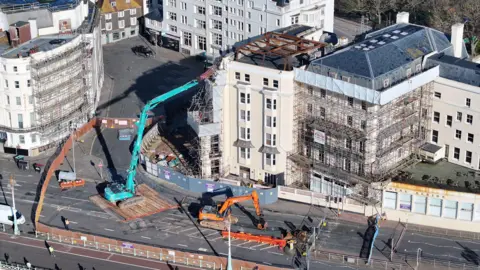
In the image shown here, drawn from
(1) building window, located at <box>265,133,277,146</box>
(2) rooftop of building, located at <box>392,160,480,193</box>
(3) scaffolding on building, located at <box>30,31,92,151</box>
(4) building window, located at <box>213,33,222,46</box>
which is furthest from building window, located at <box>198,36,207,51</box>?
(2) rooftop of building, located at <box>392,160,480,193</box>

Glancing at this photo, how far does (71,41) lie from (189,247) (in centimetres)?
4704

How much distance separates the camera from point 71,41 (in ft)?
520

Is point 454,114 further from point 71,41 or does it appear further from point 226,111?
point 71,41

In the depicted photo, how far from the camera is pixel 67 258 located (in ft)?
420

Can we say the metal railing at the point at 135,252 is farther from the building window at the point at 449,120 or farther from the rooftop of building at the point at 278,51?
the building window at the point at 449,120

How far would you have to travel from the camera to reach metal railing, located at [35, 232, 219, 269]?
Result: 124875 millimetres

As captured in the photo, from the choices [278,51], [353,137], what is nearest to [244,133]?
[278,51]

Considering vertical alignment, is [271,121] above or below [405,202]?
above

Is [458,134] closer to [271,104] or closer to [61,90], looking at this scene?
[271,104]

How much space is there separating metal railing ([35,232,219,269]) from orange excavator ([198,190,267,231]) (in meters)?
8.78

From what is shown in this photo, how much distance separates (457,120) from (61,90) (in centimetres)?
6292

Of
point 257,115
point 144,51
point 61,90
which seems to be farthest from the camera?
point 144,51

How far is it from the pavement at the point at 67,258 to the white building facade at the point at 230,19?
6245 cm

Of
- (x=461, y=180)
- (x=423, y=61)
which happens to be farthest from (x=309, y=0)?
(x=461, y=180)
